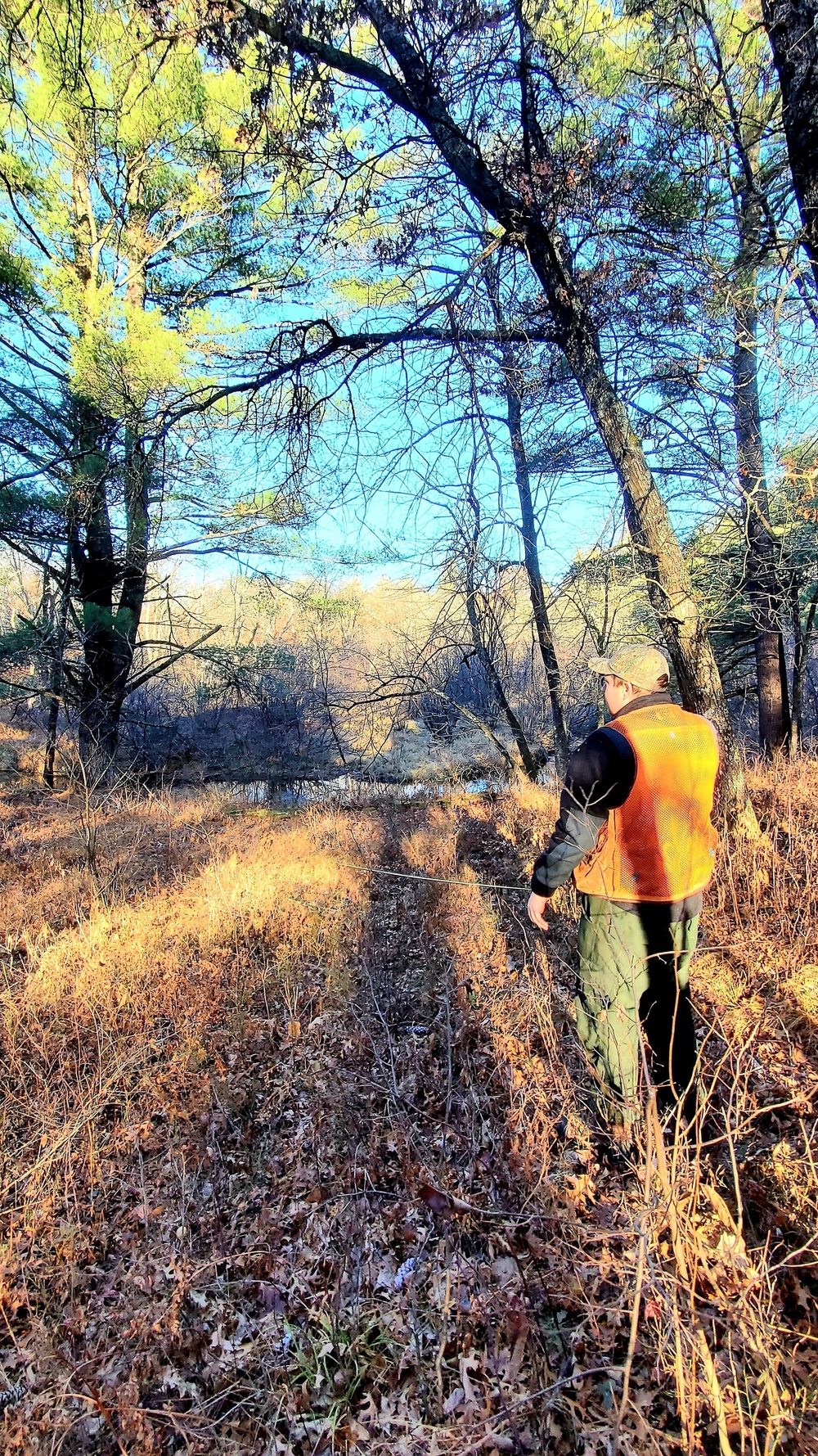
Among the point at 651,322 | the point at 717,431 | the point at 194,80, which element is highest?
the point at 194,80

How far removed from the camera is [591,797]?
227cm

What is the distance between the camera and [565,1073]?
275 centimetres

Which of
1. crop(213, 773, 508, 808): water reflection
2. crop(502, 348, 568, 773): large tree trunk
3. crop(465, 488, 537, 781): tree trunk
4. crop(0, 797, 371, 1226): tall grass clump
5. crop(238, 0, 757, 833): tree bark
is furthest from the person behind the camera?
crop(213, 773, 508, 808): water reflection

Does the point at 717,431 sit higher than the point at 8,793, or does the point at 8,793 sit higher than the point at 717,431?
the point at 717,431

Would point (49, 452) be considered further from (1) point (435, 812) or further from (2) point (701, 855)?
(2) point (701, 855)

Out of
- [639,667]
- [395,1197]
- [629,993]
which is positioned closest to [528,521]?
[639,667]

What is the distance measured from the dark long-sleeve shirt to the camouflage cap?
76 millimetres

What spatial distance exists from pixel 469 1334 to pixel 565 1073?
107 cm

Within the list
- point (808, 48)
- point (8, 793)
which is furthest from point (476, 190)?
point (8, 793)

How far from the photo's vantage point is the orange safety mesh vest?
2217mm

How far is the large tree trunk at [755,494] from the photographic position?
12.6 ft

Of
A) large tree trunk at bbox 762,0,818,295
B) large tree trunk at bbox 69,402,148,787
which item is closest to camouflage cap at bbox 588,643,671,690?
large tree trunk at bbox 762,0,818,295

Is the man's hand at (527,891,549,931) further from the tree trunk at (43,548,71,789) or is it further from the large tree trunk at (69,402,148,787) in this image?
the tree trunk at (43,548,71,789)

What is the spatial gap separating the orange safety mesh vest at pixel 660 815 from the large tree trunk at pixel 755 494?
2.34 meters
